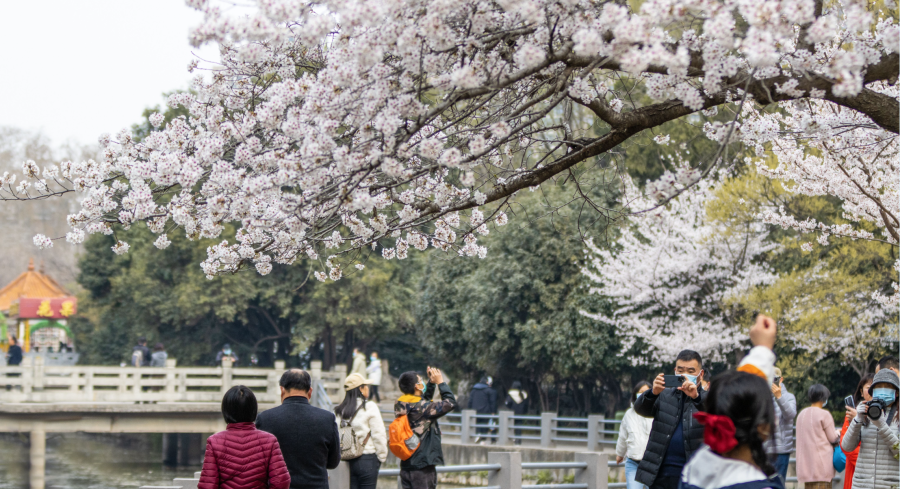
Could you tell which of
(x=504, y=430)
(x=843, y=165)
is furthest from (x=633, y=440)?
(x=504, y=430)

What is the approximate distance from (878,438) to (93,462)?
27.9 metres

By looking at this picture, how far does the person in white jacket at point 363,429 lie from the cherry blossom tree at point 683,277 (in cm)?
1030

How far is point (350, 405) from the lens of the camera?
7.30 m

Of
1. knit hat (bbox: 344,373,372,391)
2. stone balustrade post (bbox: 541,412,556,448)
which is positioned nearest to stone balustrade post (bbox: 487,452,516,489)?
knit hat (bbox: 344,373,372,391)

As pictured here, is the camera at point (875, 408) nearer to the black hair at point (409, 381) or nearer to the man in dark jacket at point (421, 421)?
the man in dark jacket at point (421, 421)

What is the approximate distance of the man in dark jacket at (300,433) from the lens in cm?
542

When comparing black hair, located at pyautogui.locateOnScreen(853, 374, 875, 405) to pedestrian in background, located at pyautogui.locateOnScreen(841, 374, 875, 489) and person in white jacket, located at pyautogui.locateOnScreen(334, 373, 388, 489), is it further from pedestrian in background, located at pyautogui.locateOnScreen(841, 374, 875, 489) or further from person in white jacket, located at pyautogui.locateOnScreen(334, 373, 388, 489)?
person in white jacket, located at pyautogui.locateOnScreen(334, 373, 388, 489)

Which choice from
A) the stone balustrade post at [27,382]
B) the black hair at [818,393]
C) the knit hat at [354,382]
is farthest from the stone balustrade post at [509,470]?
the stone balustrade post at [27,382]

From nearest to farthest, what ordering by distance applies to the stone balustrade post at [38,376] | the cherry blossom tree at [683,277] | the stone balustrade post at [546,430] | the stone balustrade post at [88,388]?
the cherry blossom tree at [683,277] → the stone balustrade post at [546,430] → the stone balustrade post at [38,376] → the stone balustrade post at [88,388]

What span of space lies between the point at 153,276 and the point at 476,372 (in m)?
12.8

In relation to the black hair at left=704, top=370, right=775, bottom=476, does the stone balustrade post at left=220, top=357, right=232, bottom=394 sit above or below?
below

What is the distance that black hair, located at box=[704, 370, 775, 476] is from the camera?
2.90m

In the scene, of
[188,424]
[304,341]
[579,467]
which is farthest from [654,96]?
[304,341]

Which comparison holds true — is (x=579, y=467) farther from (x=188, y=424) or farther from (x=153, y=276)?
(x=153, y=276)
